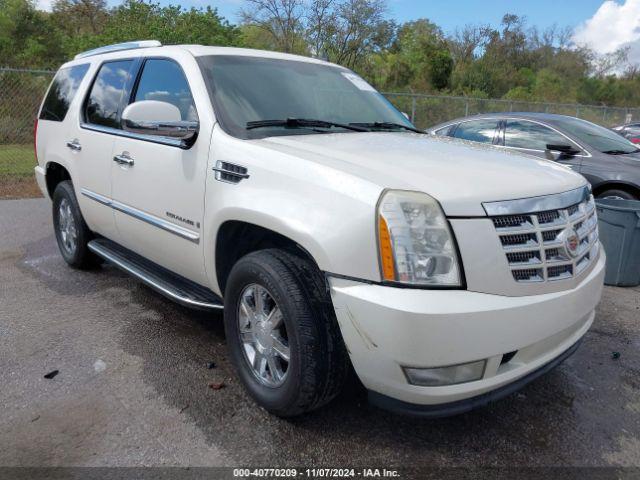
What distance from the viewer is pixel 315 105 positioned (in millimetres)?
3469

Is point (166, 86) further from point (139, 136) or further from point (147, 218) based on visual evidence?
point (147, 218)

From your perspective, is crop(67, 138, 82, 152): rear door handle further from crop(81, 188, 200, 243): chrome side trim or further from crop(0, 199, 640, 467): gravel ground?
crop(0, 199, 640, 467): gravel ground

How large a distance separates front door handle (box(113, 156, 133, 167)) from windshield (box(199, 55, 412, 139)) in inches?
32.8

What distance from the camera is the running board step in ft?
10.4

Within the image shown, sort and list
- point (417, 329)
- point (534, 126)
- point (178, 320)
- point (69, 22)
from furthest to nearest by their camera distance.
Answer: point (69, 22) < point (534, 126) < point (178, 320) < point (417, 329)

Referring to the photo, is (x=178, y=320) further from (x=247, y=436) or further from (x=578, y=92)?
(x=578, y=92)

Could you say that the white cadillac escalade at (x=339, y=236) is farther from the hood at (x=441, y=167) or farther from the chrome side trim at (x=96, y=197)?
the chrome side trim at (x=96, y=197)

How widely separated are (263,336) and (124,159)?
1748 mm

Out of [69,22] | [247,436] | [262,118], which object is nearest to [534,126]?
[262,118]

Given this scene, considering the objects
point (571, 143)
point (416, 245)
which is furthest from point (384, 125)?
point (571, 143)

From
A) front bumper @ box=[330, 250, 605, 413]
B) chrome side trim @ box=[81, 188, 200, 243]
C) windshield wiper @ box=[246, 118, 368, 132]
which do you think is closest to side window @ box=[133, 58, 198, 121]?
windshield wiper @ box=[246, 118, 368, 132]

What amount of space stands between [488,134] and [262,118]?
5.05 m

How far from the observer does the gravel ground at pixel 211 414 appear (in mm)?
2486

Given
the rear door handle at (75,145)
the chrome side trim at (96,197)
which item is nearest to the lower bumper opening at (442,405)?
the chrome side trim at (96,197)
